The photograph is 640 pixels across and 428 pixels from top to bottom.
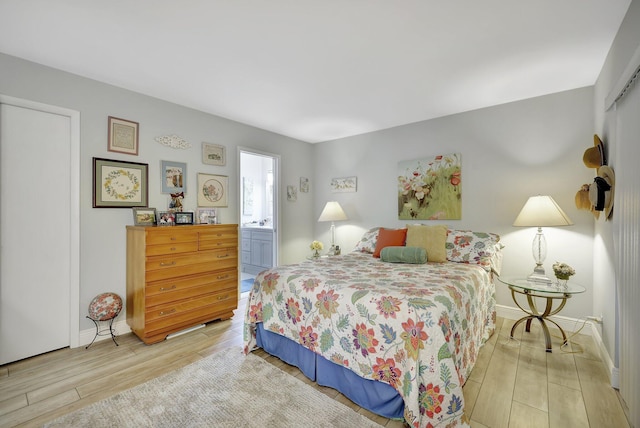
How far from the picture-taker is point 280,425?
1597 mm

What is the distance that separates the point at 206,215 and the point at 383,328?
265cm

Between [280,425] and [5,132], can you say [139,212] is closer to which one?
[5,132]

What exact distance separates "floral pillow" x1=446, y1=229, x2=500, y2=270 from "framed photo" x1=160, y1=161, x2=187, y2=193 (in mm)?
3127

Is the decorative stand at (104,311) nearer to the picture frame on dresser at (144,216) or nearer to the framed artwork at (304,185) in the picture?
the picture frame on dresser at (144,216)

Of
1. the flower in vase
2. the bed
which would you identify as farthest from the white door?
the flower in vase

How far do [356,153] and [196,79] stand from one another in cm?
258

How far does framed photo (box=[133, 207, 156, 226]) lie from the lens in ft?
9.30

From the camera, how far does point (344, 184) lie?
4.64 m

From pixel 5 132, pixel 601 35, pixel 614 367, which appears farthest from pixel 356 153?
pixel 5 132

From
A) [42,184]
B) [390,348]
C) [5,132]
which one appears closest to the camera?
[390,348]

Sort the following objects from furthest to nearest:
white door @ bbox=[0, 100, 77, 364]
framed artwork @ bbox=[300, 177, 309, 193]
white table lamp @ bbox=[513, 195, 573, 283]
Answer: framed artwork @ bbox=[300, 177, 309, 193], white table lamp @ bbox=[513, 195, 573, 283], white door @ bbox=[0, 100, 77, 364]

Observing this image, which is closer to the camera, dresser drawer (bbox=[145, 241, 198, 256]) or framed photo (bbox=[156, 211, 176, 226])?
dresser drawer (bbox=[145, 241, 198, 256])

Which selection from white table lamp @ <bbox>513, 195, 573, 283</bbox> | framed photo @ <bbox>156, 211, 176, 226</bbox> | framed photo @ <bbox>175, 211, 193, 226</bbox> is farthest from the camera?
framed photo @ <bbox>175, 211, 193, 226</bbox>

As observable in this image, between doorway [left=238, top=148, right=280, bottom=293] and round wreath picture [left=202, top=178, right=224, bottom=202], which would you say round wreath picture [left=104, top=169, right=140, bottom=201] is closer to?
round wreath picture [left=202, top=178, right=224, bottom=202]
